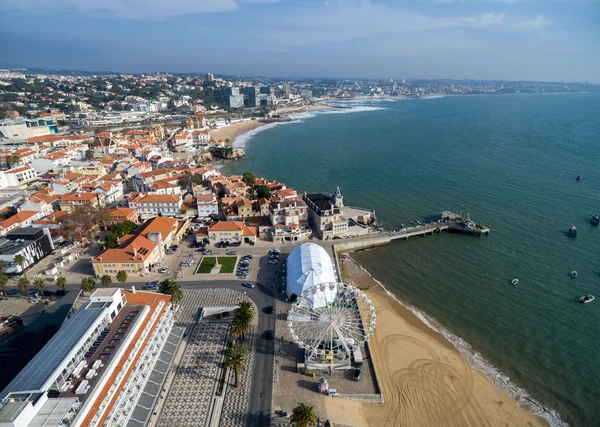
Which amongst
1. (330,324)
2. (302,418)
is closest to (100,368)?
(302,418)

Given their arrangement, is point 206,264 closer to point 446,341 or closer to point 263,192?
point 263,192

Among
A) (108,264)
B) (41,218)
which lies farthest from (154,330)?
(41,218)

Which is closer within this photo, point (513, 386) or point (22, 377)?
point (22, 377)

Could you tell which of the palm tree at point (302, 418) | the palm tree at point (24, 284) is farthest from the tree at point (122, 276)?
the palm tree at point (302, 418)

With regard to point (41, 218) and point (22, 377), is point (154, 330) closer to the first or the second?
point (22, 377)

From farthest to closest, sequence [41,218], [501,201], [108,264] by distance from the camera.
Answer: [501,201] < [41,218] < [108,264]

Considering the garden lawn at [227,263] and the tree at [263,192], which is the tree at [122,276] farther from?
the tree at [263,192]

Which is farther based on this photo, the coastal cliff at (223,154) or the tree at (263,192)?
the coastal cliff at (223,154)
